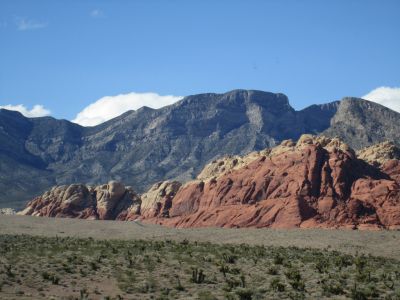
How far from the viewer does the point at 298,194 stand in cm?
9331

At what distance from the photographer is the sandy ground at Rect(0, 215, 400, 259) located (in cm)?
6994

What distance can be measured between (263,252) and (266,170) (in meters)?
45.0

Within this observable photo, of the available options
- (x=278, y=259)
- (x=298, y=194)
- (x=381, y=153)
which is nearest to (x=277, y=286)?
(x=278, y=259)

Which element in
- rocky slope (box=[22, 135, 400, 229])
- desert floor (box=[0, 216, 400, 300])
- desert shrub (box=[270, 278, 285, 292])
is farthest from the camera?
rocky slope (box=[22, 135, 400, 229])

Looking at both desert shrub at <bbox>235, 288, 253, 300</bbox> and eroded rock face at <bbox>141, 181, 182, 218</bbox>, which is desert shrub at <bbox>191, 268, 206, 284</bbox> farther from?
eroded rock face at <bbox>141, 181, 182, 218</bbox>

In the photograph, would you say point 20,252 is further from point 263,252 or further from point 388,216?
point 388,216

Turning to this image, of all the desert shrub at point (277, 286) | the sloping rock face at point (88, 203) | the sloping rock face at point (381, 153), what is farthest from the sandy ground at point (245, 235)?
the sloping rock face at point (381, 153)

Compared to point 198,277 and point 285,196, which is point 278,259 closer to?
point 198,277

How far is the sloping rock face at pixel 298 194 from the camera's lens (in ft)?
287

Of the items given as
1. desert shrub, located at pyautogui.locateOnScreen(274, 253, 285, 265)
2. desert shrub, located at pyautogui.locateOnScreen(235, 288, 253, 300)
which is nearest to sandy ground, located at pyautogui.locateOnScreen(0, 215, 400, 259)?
desert shrub, located at pyautogui.locateOnScreen(274, 253, 285, 265)

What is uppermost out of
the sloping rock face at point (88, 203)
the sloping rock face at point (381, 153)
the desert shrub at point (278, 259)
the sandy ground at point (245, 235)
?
the sloping rock face at point (381, 153)

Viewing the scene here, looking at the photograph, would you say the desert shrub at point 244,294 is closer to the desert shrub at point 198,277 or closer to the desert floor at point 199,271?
the desert floor at point 199,271

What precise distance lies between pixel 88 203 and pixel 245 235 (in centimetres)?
5611

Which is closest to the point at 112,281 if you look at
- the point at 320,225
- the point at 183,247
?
the point at 183,247
